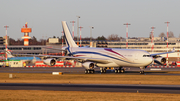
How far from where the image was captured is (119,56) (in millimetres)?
59312

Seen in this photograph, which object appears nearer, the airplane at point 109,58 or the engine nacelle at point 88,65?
the airplane at point 109,58

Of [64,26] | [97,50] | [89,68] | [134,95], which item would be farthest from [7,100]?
[64,26]

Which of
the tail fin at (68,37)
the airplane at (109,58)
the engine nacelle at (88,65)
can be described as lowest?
the engine nacelle at (88,65)

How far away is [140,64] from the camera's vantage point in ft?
186

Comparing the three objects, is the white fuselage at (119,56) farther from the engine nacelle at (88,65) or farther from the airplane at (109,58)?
the engine nacelle at (88,65)

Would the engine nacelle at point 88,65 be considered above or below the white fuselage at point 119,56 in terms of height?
below

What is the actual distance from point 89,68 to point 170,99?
34.1 metres

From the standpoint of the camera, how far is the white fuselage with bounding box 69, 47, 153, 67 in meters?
56.6

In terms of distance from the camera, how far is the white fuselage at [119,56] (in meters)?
56.6

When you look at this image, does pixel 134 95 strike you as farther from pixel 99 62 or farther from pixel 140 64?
pixel 99 62

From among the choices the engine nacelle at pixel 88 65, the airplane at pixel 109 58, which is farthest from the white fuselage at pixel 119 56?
the engine nacelle at pixel 88 65

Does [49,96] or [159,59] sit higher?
[159,59]

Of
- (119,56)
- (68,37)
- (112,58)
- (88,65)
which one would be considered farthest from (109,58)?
(68,37)

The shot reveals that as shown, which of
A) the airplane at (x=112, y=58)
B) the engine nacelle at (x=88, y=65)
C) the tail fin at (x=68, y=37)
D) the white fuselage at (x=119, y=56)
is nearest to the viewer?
the white fuselage at (x=119, y=56)
